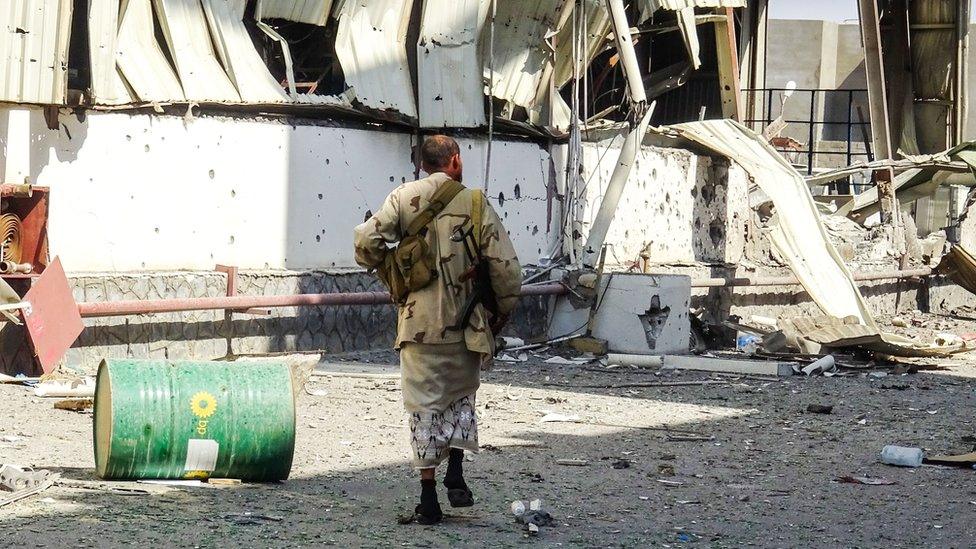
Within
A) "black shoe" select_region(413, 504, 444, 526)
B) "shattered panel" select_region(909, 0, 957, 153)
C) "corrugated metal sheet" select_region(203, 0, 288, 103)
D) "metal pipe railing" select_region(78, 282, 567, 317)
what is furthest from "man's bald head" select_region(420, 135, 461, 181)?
"shattered panel" select_region(909, 0, 957, 153)

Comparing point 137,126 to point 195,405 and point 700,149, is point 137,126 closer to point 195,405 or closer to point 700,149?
point 195,405

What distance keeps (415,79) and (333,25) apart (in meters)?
1.00

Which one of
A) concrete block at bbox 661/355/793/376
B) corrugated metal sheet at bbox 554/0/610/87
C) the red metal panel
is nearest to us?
the red metal panel

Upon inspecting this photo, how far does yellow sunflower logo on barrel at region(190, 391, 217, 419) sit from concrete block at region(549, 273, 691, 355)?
7.27 m

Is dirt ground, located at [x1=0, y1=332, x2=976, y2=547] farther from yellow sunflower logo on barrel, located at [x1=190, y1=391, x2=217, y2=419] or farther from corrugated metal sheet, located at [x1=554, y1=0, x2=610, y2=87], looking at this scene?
corrugated metal sheet, located at [x1=554, y1=0, x2=610, y2=87]

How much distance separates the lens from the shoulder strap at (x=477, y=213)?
5793 millimetres

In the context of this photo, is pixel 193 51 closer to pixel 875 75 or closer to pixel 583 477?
pixel 583 477

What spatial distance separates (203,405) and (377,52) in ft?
22.9

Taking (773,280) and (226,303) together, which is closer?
(226,303)

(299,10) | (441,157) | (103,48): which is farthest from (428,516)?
(299,10)

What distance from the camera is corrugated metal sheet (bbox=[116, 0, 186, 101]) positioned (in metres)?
10.4

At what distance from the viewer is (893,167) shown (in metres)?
18.9

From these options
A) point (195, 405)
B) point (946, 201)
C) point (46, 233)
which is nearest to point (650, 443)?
point (195, 405)

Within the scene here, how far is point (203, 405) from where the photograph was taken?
6.10 metres
